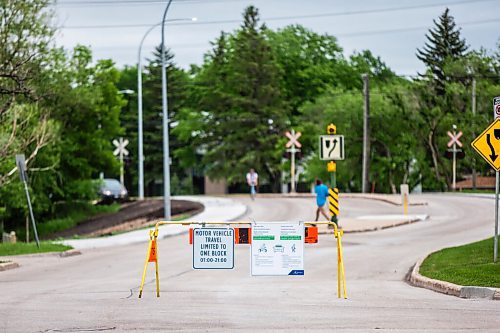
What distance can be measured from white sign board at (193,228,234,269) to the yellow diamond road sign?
609 centimetres

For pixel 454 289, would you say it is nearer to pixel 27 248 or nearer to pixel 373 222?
pixel 27 248

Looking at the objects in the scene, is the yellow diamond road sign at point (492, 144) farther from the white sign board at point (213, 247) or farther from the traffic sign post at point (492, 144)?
the white sign board at point (213, 247)

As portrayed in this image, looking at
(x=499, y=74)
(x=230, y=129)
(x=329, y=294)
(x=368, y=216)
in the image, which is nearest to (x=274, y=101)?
(x=230, y=129)

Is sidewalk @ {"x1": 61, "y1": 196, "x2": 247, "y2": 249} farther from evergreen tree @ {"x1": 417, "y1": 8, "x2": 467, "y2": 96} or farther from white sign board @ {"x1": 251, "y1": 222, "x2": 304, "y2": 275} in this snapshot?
evergreen tree @ {"x1": 417, "y1": 8, "x2": 467, "y2": 96}

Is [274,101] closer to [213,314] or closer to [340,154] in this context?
[340,154]

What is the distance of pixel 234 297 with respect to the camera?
1541 centimetres

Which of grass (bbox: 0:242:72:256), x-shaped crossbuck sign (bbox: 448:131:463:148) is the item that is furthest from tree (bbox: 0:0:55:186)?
x-shaped crossbuck sign (bbox: 448:131:463:148)

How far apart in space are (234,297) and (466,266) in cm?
563

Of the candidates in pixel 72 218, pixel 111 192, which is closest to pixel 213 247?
pixel 72 218

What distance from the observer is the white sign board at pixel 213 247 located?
49.2 ft

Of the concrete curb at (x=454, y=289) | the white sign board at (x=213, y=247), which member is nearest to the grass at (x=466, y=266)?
the concrete curb at (x=454, y=289)

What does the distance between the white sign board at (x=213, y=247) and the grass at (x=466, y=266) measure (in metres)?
4.30

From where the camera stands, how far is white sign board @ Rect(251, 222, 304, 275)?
1477cm

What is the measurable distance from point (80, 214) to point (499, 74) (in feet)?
98.1
